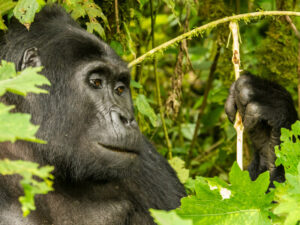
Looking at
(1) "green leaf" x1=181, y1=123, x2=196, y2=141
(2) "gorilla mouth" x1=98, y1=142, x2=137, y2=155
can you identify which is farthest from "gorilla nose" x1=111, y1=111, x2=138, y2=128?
(1) "green leaf" x1=181, y1=123, x2=196, y2=141

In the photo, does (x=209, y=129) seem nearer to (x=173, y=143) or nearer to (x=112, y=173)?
(x=173, y=143)

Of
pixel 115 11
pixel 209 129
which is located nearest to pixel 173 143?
pixel 209 129

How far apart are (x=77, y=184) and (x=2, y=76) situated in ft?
4.13

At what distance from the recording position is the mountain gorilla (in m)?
2.52

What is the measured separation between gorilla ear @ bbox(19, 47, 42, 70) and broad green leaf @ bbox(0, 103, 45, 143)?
4.77 ft

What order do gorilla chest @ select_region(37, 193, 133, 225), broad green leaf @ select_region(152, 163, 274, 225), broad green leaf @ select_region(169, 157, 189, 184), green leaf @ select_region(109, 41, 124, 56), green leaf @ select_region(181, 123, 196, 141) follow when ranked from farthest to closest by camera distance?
green leaf @ select_region(181, 123, 196, 141) < broad green leaf @ select_region(169, 157, 189, 184) < green leaf @ select_region(109, 41, 124, 56) < gorilla chest @ select_region(37, 193, 133, 225) < broad green leaf @ select_region(152, 163, 274, 225)

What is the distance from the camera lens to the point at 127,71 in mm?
2875

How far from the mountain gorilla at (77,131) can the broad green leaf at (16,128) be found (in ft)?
4.00

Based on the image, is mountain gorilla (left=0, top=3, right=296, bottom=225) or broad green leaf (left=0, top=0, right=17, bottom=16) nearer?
mountain gorilla (left=0, top=3, right=296, bottom=225)

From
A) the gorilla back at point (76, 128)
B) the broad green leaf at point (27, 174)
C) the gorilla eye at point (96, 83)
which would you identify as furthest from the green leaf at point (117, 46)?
the broad green leaf at point (27, 174)

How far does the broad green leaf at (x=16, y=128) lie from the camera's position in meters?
1.22

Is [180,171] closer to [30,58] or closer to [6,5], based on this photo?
[30,58]

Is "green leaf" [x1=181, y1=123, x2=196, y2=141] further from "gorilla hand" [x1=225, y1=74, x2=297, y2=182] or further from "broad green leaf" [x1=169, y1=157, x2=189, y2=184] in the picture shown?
"gorilla hand" [x1=225, y1=74, x2=297, y2=182]

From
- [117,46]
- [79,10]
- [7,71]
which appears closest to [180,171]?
[117,46]
